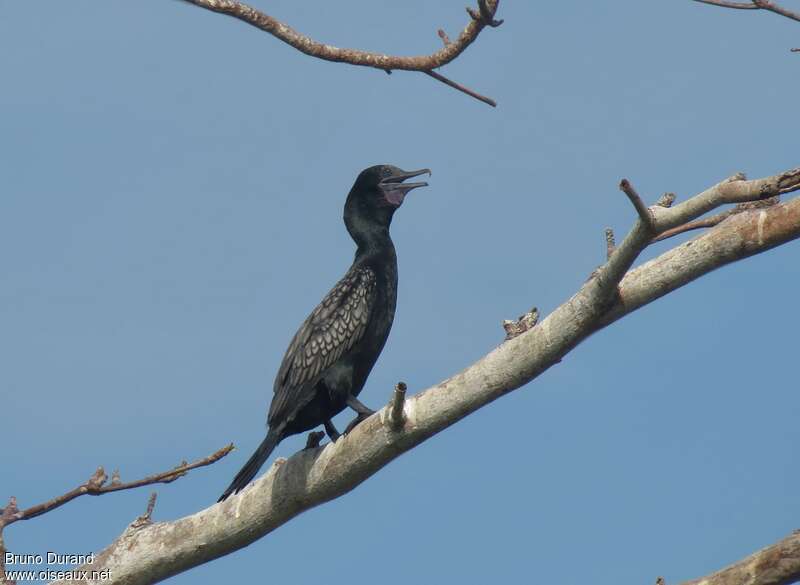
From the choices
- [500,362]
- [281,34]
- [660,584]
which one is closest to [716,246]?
[500,362]

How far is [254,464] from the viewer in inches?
230

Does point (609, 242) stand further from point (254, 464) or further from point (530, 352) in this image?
point (254, 464)

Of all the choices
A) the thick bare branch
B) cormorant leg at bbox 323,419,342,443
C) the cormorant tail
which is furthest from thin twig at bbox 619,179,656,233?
cormorant leg at bbox 323,419,342,443

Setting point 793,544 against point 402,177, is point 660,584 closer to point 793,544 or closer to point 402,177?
point 793,544

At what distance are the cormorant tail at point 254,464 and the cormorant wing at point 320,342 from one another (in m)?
0.11

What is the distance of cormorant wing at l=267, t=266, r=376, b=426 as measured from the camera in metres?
6.26

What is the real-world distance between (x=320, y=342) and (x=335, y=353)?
4.0 inches

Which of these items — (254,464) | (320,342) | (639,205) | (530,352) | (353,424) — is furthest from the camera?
(320,342)

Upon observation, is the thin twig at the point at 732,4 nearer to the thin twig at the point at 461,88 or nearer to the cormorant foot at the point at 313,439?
the thin twig at the point at 461,88

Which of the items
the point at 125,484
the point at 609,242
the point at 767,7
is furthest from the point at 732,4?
the point at 125,484

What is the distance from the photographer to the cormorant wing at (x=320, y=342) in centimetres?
626

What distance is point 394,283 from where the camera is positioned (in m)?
6.82

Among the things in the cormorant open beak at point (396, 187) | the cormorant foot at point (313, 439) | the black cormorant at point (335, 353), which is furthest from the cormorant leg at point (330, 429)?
the cormorant open beak at point (396, 187)

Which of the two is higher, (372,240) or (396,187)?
(396,187)
